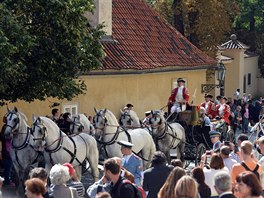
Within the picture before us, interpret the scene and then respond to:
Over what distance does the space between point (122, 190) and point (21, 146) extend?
858 centimetres

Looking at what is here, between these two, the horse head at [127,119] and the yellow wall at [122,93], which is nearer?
the horse head at [127,119]

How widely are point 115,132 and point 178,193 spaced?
1127 cm

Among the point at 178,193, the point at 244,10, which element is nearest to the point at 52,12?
the point at 178,193

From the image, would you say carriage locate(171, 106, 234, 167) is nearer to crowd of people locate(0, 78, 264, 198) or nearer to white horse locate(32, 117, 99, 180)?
white horse locate(32, 117, 99, 180)

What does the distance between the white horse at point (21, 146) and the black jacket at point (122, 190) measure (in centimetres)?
839

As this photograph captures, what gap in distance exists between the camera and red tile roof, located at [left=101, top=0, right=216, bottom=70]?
3105 centimetres

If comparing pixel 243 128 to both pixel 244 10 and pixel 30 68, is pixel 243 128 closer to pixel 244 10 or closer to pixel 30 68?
pixel 30 68

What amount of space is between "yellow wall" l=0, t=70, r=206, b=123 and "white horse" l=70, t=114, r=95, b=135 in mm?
4381

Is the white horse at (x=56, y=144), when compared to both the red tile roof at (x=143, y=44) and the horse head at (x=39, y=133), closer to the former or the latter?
the horse head at (x=39, y=133)

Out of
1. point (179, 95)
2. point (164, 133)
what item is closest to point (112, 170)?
point (164, 133)

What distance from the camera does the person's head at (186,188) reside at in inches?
367

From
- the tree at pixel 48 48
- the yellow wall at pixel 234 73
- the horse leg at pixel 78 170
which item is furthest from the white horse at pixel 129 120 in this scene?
the yellow wall at pixel 234 73

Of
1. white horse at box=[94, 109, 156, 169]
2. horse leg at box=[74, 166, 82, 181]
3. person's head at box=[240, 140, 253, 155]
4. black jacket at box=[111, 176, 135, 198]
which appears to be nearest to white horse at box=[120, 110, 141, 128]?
white horse at box=[94, 109, 156, 169]

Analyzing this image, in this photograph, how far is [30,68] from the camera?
21531mm
